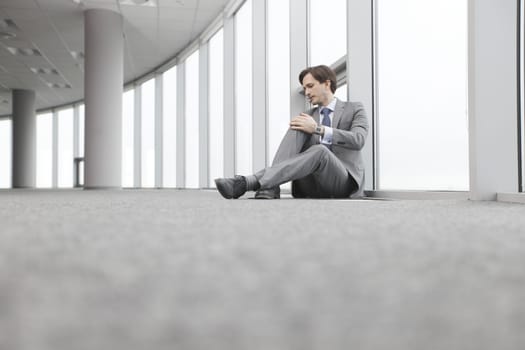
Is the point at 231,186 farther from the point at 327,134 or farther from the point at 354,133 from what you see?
the point at 354,133

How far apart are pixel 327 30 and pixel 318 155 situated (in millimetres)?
1949

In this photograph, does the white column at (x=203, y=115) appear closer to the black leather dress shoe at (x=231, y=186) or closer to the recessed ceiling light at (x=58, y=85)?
the recessed ceiling light at (x=58, y=85)

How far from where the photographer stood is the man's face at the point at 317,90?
2.75 meters

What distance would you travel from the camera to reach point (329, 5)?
12.5ft

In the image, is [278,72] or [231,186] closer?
[231,186]

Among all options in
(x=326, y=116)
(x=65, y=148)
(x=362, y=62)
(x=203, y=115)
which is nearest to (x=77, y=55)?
(x=203, y=115)

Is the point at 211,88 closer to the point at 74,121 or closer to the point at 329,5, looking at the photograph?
the point at 329,5

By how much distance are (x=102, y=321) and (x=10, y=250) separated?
0.23 meters

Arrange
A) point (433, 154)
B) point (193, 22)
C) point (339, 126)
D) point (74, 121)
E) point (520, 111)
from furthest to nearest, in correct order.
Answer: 1. point (74, 121)
2. point (193, 22)
3. point (339, 126)
4. point (433, 154)
5. point (520, 111)

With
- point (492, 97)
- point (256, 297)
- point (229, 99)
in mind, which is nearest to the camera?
point (256, 297)

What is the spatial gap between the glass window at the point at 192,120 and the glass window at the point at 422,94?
476cm

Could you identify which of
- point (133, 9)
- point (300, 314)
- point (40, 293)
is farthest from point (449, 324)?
point (133, 9)

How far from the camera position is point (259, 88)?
5281 millimetres

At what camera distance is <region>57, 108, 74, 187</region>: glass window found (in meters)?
12.4
